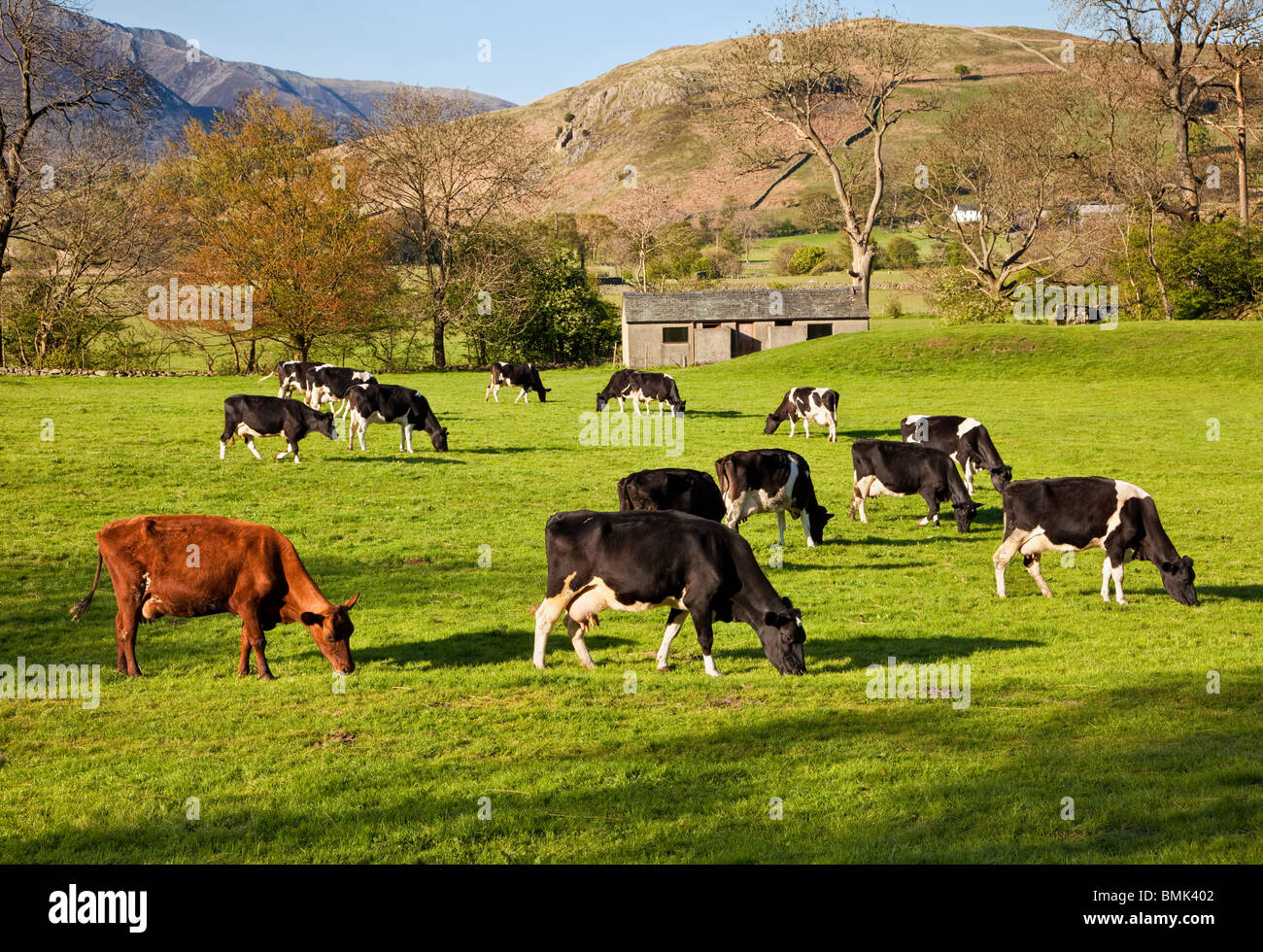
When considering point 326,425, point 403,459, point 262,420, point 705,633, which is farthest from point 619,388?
point 705,633

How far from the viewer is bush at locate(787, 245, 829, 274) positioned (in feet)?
415

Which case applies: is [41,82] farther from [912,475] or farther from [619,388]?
[912,475]

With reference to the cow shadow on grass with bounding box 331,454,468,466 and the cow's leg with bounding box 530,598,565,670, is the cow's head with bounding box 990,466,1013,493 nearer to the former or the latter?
the cow shadow on grass with bounding box 331,454,468,466

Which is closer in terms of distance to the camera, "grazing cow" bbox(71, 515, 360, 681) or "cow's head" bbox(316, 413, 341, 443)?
"grazing cow" bbox(71, 515, 360, 681)

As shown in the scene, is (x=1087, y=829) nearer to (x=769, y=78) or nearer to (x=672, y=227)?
(x=769, y=78)

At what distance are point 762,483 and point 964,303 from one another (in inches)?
2045

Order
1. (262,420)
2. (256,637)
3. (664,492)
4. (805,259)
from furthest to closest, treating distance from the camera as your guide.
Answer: (805,259), (262,420), (664,492), (256,637)

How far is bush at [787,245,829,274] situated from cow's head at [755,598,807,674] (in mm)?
118912

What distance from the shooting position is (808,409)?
31484 millimetres

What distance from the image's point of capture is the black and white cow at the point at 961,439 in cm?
2244

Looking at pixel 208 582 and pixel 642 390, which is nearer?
pixel 208 582

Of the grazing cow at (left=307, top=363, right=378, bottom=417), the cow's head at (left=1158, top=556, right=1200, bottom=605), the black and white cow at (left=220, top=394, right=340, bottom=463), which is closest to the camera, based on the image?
the cow's head at (left=1158, top=556, right=1200, bottom=605)

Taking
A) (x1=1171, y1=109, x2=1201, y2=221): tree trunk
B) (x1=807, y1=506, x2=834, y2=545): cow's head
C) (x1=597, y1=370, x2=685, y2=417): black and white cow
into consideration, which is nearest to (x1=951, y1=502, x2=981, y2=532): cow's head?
(x1=807, y1=506, x2=834, y2=545): cow's head
